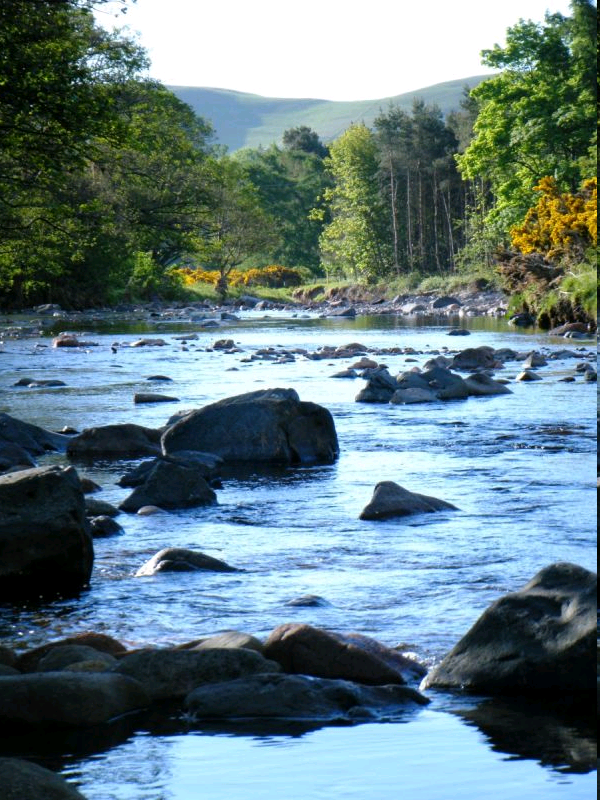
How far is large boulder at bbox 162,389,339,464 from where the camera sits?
39.0 ft

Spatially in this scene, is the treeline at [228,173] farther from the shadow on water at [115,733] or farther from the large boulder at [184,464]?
the large boulder at [184,464]

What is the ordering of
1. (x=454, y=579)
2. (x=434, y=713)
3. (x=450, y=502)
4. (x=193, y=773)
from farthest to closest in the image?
1. (x=450, y=502)
2. (x=454, y=579)
3. (x=434, y=713)
4. (x=193, y=773)

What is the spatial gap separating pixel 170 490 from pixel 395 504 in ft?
5.57

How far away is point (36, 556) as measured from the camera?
22.0 feet

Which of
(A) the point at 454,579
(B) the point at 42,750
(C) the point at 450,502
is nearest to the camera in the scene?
(B) the point at 42,750

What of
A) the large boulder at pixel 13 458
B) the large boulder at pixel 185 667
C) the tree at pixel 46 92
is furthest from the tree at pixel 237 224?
the large boulder at pixel 185 667

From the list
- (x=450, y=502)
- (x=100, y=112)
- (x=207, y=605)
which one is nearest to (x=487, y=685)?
(x=207, y=605)

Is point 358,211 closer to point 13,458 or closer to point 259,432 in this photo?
point 259,432

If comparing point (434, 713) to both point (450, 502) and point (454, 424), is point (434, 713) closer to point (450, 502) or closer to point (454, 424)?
point (450, 502)

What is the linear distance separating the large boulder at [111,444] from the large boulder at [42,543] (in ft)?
17.4

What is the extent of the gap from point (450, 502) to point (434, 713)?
15.6ft

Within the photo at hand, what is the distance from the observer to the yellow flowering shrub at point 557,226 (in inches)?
1321

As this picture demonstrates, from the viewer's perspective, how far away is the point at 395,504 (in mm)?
8750

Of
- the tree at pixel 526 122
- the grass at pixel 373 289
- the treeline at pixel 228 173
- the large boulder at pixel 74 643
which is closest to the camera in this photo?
the large boulder at pixel 74 643
